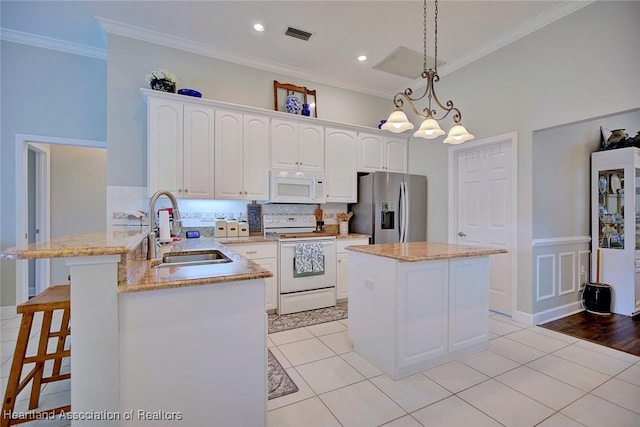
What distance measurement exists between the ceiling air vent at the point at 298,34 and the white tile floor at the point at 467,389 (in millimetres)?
3338

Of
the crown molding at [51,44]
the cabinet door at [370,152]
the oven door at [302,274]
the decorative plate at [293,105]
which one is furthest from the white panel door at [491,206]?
the crown molding at [51,44]

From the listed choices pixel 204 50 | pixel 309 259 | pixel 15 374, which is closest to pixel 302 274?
pixel 309 259

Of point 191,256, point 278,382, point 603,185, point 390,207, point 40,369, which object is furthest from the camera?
point 390,207

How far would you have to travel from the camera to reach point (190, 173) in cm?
324

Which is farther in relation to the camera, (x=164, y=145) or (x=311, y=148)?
(x=311, y=148)

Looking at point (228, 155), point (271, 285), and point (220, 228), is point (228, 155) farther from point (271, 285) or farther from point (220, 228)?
point (271, 285)

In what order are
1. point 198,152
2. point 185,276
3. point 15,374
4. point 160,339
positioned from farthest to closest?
point 198,152, point 15,374, point 185,276, point 160,339

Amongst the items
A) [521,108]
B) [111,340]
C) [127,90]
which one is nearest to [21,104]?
[127,90]

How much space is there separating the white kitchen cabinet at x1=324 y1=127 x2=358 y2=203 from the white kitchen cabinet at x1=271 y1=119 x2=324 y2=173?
130 mm

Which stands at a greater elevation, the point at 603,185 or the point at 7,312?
the point at 603,185

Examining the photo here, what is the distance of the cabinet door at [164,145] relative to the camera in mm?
3062

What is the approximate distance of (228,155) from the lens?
343cm

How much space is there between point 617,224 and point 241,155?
488 centimetres

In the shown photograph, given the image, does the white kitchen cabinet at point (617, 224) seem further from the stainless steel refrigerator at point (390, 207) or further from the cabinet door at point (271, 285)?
the cabinet door at point (271, 285)
